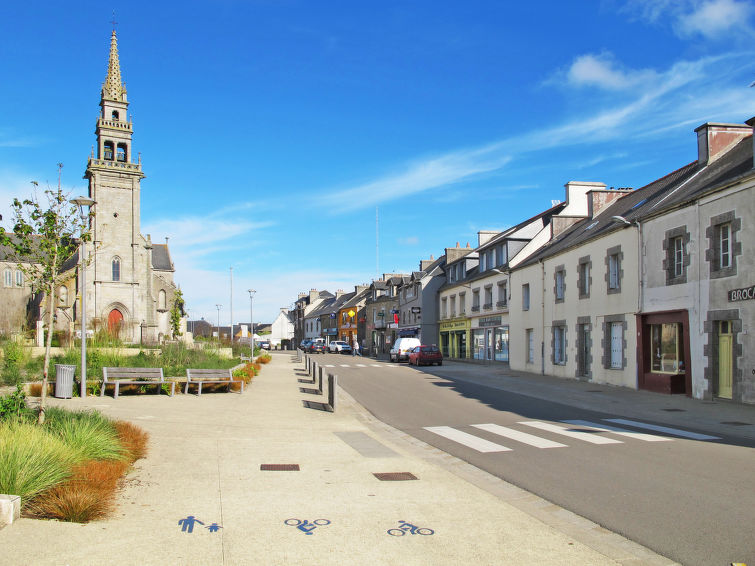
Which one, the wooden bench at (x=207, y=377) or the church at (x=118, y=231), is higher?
the church at (x=118, y=231)

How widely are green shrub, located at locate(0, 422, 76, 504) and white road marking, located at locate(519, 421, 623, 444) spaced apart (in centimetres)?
783

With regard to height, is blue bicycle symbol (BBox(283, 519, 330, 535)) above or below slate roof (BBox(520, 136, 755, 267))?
below

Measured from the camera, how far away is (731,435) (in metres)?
11.0

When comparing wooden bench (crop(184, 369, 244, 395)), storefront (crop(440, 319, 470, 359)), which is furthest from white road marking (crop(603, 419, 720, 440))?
storefront (crop(440, 319, 470, 359))

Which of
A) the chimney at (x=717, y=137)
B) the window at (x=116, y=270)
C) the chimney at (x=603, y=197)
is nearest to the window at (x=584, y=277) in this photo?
the chimney at (x=603, y=197)

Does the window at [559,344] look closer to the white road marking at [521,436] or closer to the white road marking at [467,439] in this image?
the white road marking at [521,436]

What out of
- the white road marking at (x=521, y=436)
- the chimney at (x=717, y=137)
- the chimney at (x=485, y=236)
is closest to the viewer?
the white road marking at (x=521, y=436)

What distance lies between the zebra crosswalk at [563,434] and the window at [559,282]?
43.9 feet

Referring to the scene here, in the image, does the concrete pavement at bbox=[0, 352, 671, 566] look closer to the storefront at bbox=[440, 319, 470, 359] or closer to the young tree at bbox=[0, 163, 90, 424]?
the young tree at bbox=[0, 163, 90, 424]

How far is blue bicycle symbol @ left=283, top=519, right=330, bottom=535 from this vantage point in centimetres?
525

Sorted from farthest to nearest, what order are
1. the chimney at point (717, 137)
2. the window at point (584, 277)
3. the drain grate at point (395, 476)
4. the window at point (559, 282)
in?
the window at point (559, 282), the window at point (584, 277), the chimney at point (717, 137), the drain grate at point (395, 476)

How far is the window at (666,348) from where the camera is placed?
18.1m

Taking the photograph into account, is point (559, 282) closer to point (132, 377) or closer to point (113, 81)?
point (132, 377)

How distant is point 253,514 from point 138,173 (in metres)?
49.6
